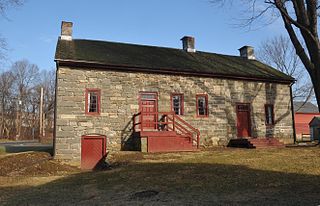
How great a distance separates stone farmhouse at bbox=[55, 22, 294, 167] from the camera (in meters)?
15.7

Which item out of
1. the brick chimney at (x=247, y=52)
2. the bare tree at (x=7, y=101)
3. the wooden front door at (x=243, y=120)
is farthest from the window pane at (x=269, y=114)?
the bare tree at (x=7, y=101)

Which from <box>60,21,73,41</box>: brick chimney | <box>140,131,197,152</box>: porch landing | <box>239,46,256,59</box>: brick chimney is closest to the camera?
<box>140,131,197,152</box>: porch landing

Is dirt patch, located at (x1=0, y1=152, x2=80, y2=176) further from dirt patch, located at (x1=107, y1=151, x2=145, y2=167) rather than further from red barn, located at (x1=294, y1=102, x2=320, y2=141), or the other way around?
red barn, located at (x1=294, y1=102, x2=320, y2=141)

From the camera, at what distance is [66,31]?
64.1ft

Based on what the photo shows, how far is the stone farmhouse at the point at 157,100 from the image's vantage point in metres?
15.7

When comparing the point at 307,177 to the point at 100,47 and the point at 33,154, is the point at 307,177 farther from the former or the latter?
the point at 100,47

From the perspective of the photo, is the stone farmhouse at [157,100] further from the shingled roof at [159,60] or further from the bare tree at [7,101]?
the bare tree at [7,101]

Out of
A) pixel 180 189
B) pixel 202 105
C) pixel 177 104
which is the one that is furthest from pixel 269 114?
pixel 180 189

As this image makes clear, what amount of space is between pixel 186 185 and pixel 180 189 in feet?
1.55

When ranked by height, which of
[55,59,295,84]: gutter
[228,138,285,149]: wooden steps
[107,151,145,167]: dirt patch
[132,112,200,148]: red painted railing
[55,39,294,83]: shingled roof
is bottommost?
[107,151,145,167]: dirt patch

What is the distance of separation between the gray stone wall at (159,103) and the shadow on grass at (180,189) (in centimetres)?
484

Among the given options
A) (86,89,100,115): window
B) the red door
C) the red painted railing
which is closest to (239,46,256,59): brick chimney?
the red painted railing

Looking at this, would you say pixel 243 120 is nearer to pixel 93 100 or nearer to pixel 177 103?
pixel 177 103

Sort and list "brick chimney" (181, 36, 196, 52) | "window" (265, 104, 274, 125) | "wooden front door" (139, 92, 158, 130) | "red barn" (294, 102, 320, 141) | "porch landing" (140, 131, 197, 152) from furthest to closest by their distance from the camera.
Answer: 1. "red barn" (294, 102, 320, 141)
2. "brick chimney" (181, 36, 196, 52)
3. "window" (265, 104, 274, 125)
4. "wooden front door" (139, 92, 158, 130)
5. "porch landing" (140, 131, 197, 152)
